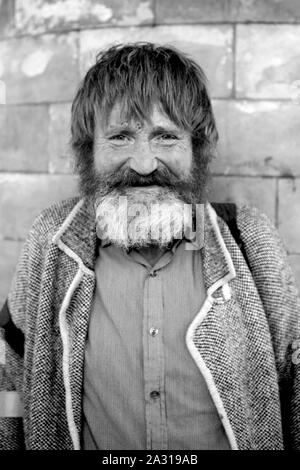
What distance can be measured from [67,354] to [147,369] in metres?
0.31

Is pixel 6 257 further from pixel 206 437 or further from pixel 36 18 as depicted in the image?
pixel 206 437

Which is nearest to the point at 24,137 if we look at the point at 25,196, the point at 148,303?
the point at 25,196

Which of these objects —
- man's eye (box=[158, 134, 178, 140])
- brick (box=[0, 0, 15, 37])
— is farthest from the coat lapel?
brick (box=[0, 0, 15, 37])

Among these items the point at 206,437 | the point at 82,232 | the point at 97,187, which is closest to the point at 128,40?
the point at 97,187

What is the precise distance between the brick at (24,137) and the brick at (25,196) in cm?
6

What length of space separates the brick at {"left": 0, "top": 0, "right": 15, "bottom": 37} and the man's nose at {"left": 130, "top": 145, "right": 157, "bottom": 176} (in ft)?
3.99

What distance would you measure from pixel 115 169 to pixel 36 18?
110cm

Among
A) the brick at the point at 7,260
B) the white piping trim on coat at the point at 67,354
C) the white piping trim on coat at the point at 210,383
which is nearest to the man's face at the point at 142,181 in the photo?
the white piping trim on coat at the point at 67,354

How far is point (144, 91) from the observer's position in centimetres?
180

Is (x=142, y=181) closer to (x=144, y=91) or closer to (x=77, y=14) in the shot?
(x=144, y=91)

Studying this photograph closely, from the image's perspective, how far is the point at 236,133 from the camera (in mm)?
2246

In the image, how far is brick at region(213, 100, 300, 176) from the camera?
2197 millimetres
